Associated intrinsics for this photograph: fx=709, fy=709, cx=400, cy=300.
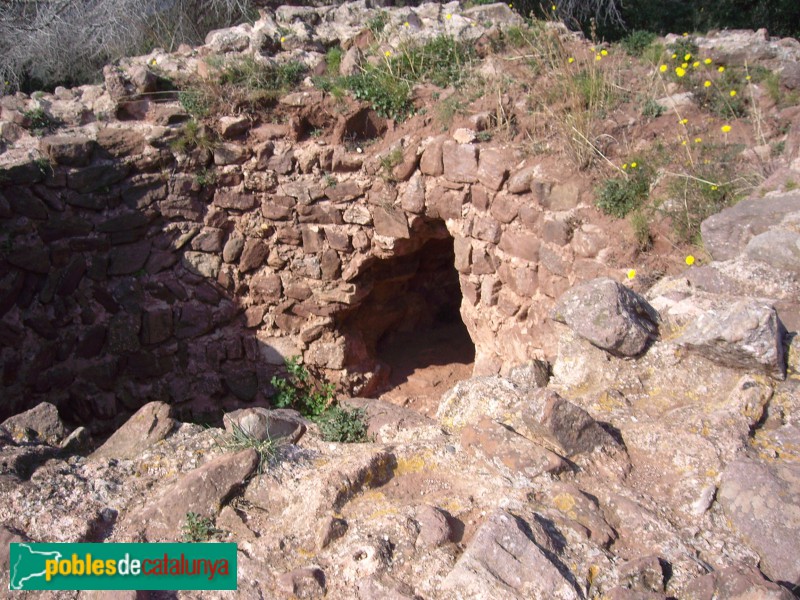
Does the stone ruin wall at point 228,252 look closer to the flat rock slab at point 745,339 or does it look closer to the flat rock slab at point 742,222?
the flat rock slab at point 742,222

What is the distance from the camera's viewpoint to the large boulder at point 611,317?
103 inches

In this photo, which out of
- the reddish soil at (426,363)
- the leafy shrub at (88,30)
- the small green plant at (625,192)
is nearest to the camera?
the small green plant at (625,192)

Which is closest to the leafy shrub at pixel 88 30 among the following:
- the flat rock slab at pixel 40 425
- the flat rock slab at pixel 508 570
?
the flat rock slab at pixel 40 425

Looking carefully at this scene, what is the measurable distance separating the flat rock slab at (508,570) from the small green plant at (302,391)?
401 centimetres

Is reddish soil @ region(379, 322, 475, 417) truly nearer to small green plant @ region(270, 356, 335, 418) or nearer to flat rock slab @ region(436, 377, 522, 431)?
small green plant @ region(270, 356, 335, 418)

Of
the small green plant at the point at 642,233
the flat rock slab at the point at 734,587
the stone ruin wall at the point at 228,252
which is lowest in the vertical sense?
the stone ruin wall at the point at 228,252

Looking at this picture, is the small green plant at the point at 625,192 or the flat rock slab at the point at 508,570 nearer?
Answer: the flat rock slab at the point at 508,570

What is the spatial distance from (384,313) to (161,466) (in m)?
4.15

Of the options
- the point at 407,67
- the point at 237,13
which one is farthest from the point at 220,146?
the point at 237,13

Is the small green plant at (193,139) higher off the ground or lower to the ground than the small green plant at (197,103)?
lower

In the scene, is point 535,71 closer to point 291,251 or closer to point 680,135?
point 680,135

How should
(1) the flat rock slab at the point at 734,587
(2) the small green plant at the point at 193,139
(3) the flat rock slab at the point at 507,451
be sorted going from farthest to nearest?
(2) the small green plant at the point at 193,139
(3) the flat rock slab at the point at 507,451
(1) the flat rock slab at the point at 734,587

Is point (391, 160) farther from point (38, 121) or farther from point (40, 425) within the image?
point (40, 425)

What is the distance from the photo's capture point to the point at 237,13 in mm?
7652
